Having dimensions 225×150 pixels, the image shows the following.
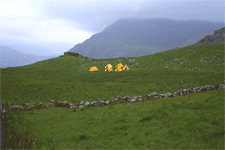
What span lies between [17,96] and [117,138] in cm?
1993

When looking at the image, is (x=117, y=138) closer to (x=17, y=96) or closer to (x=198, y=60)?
(x=17, y=96)

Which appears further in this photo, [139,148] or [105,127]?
[105,127]

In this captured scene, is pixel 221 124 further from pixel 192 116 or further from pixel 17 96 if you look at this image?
pixel 17 96

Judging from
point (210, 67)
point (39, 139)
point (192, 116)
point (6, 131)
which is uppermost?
point (210, 67)

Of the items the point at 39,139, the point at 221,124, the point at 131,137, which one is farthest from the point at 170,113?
the point at 39,139

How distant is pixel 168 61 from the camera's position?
52719mm

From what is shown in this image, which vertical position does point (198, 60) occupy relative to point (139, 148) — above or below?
above

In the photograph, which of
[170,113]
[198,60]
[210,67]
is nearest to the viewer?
[170,113]

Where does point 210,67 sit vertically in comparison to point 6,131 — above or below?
above

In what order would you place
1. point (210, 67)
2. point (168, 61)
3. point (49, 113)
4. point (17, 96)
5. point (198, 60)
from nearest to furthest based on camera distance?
1. point (49, 113)
2. point (17, 96)
3. point (210, 67)
4. point (198, 60)
5. point (168, 61)

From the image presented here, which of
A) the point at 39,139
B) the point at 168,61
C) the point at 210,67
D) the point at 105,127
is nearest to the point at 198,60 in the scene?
the point at 210,67

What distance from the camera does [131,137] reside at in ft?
24.3

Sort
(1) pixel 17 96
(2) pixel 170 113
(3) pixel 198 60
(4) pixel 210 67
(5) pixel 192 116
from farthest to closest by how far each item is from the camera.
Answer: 1. (3) pixel 198 60
2. (4) pixel 210 67
3. (1) pixel 17 96
4. (2) pixel 170 113
5. (5) pixel 192 116

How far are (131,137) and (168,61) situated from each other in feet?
170
